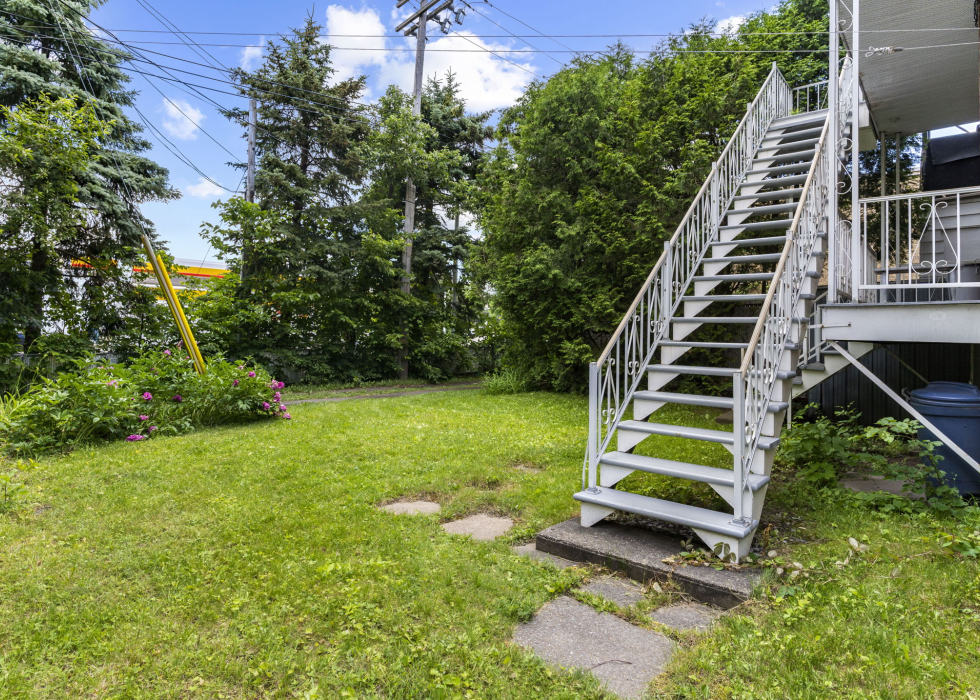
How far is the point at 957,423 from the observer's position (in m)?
3.46

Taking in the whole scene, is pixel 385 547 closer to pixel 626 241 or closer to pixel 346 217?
pixel 626 241

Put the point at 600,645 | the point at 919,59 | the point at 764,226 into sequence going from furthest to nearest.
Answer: the point at 919,59 < the point at 764,226 < the point at 600,645

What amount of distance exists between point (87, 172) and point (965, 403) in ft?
36.0

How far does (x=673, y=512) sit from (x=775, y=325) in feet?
4.47

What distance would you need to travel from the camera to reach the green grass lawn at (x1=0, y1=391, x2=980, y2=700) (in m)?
1.90

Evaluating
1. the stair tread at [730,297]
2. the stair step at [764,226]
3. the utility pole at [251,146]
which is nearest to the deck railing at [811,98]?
the stair step at [764,226]

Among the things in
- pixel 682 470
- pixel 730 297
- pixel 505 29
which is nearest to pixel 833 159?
pixel 730 297

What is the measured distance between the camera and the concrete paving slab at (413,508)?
3656 millimetres

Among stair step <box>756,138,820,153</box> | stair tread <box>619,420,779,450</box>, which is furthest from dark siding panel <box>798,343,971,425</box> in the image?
stair tread <box>619,420,779,450</box>

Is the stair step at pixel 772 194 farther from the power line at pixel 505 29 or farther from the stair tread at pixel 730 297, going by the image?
the power line at pixel 505 29

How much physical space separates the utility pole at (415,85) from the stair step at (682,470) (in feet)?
32.1

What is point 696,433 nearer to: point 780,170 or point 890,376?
point 780,170

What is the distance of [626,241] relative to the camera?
789 centimetres

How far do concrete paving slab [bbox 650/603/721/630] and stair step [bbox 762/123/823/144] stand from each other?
5.94 m
